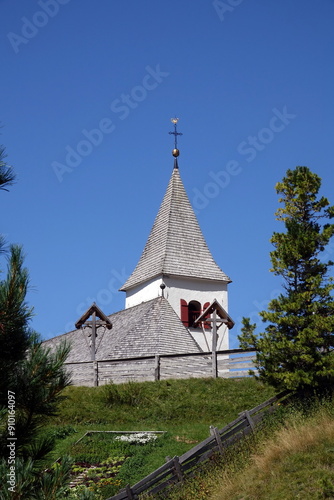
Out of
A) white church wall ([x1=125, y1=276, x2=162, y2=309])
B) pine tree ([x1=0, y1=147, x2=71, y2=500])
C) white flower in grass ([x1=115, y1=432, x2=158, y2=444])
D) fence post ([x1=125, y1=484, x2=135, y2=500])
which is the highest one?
white church wall ([x1=125, y1=276, x2=162, y2=309])

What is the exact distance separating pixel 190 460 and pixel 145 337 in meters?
18.7

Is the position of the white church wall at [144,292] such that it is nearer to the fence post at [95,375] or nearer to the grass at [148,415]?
the fence post at [95,375]

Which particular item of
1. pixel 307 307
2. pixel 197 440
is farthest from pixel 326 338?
pixel 197 440

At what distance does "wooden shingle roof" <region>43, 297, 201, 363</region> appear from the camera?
32438 millimetres

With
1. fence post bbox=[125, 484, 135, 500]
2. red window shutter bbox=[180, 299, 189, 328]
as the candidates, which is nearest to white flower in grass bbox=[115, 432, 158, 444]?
fence post bbox=[125, 484, 135, 500]

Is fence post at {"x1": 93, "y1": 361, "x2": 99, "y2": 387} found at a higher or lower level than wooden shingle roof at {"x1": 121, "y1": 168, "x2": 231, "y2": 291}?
lower

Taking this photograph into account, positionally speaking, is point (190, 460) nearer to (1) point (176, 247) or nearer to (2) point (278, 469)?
(2) point (278, 469)

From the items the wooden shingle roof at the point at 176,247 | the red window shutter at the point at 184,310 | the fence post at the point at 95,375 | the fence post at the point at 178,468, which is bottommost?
the fence post at the point at 178,468

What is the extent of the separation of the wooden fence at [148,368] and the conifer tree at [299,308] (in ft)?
21.0

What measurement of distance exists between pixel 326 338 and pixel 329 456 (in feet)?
18.6

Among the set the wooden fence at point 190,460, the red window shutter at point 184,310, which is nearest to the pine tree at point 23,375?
the wooden fence at point 190,460

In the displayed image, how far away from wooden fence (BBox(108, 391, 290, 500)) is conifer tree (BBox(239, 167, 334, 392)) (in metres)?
2.18

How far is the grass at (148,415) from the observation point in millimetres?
17062

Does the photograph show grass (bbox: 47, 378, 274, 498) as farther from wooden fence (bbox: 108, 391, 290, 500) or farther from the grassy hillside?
wooden fence (bbox: 108, 391, 290, 500)
